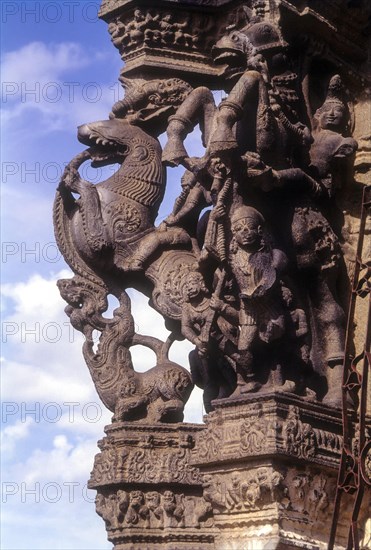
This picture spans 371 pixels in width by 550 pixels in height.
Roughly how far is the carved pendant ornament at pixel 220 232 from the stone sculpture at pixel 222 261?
0.04 ft

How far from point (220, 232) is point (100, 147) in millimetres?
1875

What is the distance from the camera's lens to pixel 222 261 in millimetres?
8305

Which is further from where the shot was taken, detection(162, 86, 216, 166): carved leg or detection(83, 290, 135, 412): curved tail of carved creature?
detection(83, 290, 135, 412): curved tail of carved creature

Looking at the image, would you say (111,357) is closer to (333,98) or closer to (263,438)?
(263,438)

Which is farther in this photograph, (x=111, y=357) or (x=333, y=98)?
(x=111, y=357)

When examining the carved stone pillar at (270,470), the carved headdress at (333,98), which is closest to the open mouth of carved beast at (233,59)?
the carved headdress at (333,98)

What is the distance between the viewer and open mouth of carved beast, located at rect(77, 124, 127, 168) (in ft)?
32.4

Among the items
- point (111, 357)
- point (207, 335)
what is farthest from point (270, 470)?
point (111, 357)

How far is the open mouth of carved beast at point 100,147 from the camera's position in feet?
32.4

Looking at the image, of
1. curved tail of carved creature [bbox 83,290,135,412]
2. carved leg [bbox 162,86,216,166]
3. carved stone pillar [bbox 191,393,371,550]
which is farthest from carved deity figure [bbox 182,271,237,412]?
carved leg [bbox 162,86,216,166]

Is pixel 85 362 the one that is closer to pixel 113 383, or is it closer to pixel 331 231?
pixel 113 383

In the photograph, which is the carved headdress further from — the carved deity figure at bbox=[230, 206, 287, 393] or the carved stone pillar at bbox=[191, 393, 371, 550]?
the carved stone pillar at bbox=[191, 393, 371, 550]

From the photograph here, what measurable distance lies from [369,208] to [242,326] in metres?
1.08

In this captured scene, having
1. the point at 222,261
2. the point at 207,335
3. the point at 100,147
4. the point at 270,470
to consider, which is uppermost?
the point at 100,147
